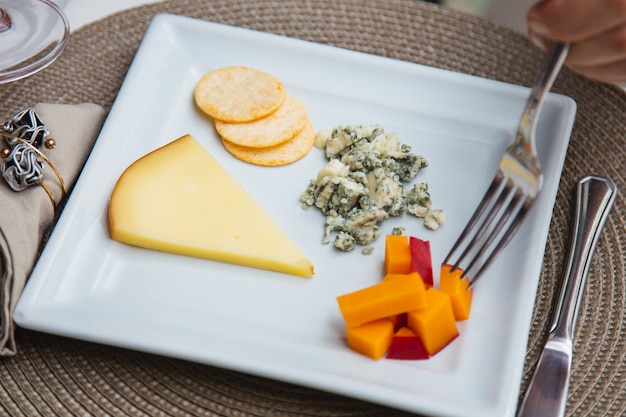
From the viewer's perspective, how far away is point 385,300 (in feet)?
4.20

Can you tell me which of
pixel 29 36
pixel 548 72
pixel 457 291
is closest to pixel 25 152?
pixel 29 36

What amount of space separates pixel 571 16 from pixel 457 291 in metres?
0.52

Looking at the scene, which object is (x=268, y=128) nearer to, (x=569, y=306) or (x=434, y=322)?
(x=434, y=322)

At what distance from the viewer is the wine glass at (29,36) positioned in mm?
1853

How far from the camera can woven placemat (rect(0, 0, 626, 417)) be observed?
1341 millimetres

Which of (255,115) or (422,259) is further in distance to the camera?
(255,115)

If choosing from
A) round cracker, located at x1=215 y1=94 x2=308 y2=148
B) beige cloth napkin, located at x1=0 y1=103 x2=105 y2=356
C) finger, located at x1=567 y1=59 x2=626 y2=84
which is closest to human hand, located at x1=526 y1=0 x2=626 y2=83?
finger, located at x1=567 y1=59 x2=626 y2=84

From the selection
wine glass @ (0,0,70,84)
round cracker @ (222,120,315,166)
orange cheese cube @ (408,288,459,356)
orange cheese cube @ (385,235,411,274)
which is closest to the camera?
orange cheese cube @ (408,288,459,356)

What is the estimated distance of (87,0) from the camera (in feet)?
6.77

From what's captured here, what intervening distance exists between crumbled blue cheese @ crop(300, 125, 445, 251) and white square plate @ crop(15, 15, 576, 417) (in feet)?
0.10

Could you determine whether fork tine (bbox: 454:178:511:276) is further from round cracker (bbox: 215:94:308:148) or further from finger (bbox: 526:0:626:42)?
round cracker (bbox: 215:94:308:148)

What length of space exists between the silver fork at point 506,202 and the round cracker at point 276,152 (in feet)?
1.37

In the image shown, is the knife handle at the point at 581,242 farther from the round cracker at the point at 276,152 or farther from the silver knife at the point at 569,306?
the round cracker at the point at 276,152

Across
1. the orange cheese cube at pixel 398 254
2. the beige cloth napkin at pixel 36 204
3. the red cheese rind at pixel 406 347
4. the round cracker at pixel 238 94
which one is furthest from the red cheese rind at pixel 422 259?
the beige cloth napkin at pixel 36 204
